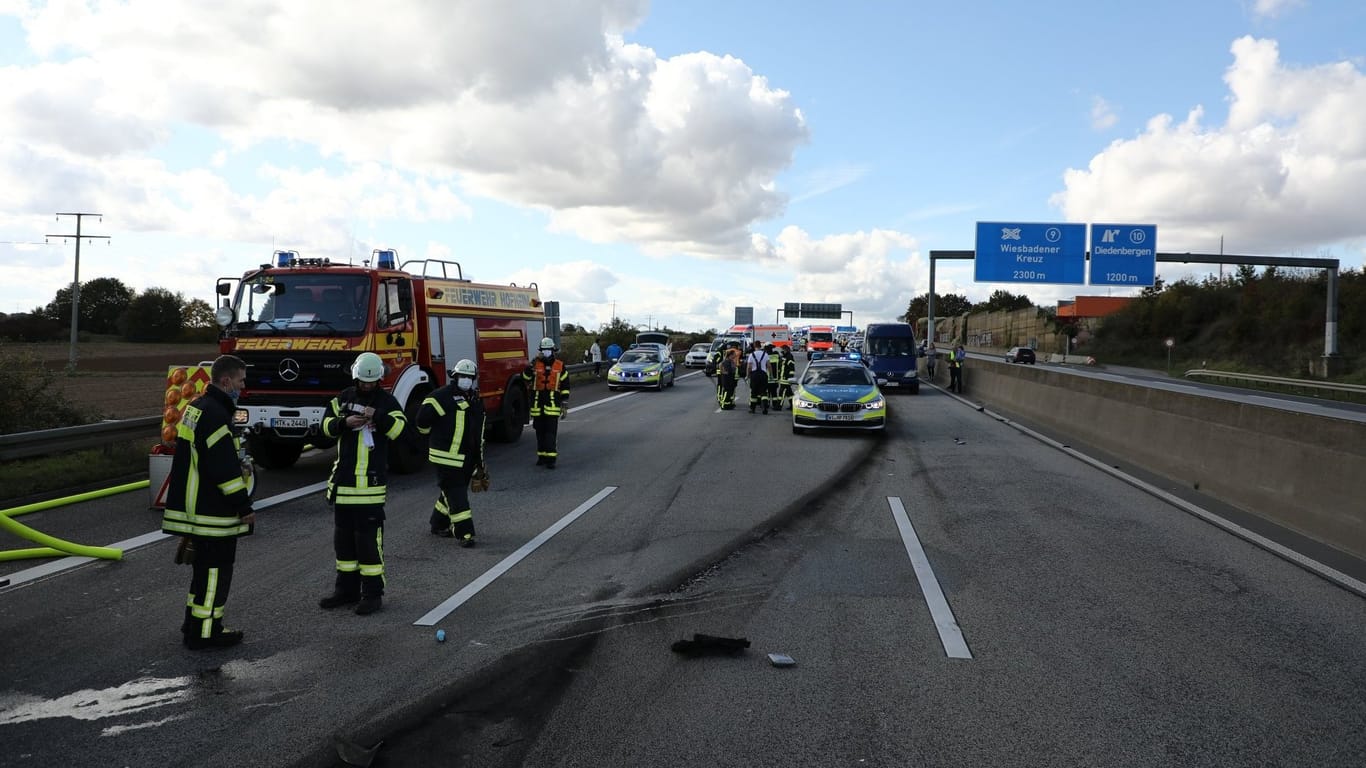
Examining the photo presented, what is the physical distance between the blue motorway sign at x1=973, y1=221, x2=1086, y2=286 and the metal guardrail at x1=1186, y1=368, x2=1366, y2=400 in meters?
9.45

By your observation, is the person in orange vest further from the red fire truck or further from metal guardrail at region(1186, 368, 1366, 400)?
metal guardrail at region(1186, 368, 1366, 400)

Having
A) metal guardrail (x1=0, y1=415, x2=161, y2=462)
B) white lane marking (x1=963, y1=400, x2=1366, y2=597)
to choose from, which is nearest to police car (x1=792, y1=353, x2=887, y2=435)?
white lane marking (x1=963, y1=400, x2=1366, y2=597)

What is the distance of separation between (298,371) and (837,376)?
10778 mm

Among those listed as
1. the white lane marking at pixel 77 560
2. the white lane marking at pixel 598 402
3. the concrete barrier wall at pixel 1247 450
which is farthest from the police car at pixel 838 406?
the white lane marking at pixel 77 560

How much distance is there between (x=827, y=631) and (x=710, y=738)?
1724 millimetres

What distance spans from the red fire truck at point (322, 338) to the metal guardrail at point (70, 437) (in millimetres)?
1398

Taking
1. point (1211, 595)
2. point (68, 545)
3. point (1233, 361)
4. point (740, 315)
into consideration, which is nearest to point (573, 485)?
point (68, 545)

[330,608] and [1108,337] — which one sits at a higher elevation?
[1108,337]

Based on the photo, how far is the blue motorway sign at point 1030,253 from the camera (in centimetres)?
3312

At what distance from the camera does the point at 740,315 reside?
9262 centimetres

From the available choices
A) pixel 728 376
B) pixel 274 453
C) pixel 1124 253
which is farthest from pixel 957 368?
pixel 274 453

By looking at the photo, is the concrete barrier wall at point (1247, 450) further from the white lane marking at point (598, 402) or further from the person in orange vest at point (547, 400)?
the white lane marking at point (598, 402)

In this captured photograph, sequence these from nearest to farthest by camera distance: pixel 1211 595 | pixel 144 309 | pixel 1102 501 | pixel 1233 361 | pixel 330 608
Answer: pixel 330 608 → pixel 1211 595 → pixel 1102 501 → pixel 1233 361 → pixel 144 309

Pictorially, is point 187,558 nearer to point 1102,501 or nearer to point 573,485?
point 573,485
